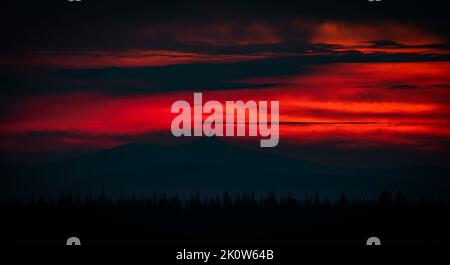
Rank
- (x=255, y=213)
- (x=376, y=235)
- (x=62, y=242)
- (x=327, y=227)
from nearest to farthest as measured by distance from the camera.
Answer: (x=62, y=242)
(x=376, y=235)
(x=327, y=227)
(x=255, y=213)

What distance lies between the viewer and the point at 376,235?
33719 mm

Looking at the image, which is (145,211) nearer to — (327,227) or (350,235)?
(327,227)

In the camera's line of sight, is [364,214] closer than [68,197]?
Yes

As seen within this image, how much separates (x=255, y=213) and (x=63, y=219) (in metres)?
11.1
